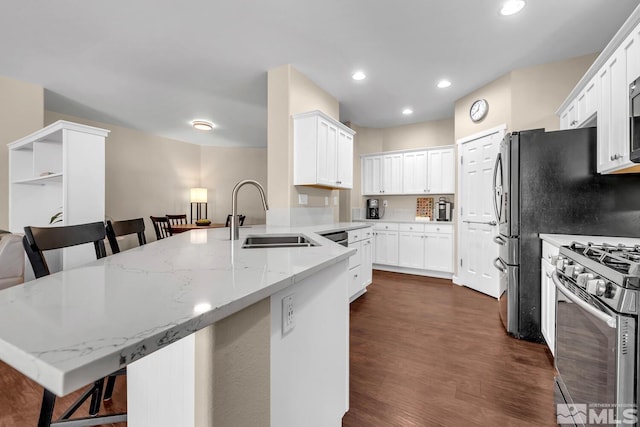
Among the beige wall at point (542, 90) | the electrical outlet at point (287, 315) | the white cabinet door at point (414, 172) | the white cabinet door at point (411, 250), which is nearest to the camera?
the electrical outlet at point (287, 315)

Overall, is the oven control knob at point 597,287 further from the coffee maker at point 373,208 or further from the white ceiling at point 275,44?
the coffee maker at point 373,208

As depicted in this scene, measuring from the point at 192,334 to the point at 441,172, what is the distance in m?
4.66

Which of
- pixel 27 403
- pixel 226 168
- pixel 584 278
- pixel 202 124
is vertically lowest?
pixel 27 403

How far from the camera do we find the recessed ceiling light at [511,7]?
7.14 ft

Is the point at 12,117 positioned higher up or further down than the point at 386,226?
higher up

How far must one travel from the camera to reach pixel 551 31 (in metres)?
2.54

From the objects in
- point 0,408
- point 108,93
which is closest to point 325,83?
point 108,93

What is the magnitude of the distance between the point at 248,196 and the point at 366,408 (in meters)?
5.98

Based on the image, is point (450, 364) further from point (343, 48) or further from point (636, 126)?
point (343, 48)

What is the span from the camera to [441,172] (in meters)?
4.64

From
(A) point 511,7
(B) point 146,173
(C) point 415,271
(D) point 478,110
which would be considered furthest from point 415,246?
(B) point 146,173

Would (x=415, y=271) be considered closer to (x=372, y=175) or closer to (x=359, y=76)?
(x=372, y=175)

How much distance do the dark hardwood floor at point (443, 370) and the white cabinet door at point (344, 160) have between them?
5.31 ft

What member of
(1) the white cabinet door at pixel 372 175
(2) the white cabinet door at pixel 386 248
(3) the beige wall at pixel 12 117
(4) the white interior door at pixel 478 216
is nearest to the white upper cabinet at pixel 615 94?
(4) the white interior door at pixel 478 216
